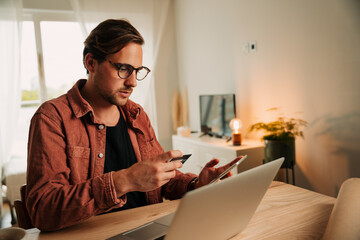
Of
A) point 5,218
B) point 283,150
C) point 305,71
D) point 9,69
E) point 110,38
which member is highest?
point 9,69

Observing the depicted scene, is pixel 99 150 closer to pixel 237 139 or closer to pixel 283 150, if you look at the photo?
pixel 283 150

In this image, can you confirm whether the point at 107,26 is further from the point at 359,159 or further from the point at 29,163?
the point at 359,159

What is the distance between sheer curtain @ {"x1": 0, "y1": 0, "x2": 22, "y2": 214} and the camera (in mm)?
3559

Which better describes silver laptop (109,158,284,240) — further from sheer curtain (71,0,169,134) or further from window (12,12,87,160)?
window (12,12,87,160)

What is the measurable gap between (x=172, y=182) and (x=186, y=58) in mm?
3113

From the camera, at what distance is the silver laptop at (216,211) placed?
1.66ft

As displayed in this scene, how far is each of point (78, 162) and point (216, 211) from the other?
2.17 ft

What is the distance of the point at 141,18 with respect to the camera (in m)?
4.11

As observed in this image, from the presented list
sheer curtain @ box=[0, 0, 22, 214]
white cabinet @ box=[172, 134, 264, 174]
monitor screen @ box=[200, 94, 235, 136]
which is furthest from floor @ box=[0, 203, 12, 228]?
monitor screen @ box=[200, 94, 235, 136]

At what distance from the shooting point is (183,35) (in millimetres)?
4160

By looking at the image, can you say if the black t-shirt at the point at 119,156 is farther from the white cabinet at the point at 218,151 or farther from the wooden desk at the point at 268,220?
the white cabinet at the point at 218,151

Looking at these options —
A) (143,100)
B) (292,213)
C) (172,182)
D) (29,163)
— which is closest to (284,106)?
(172,182)

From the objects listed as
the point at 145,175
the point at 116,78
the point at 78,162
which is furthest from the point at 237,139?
the point at 145,175

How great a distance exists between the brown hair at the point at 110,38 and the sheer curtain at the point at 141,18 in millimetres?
2779
